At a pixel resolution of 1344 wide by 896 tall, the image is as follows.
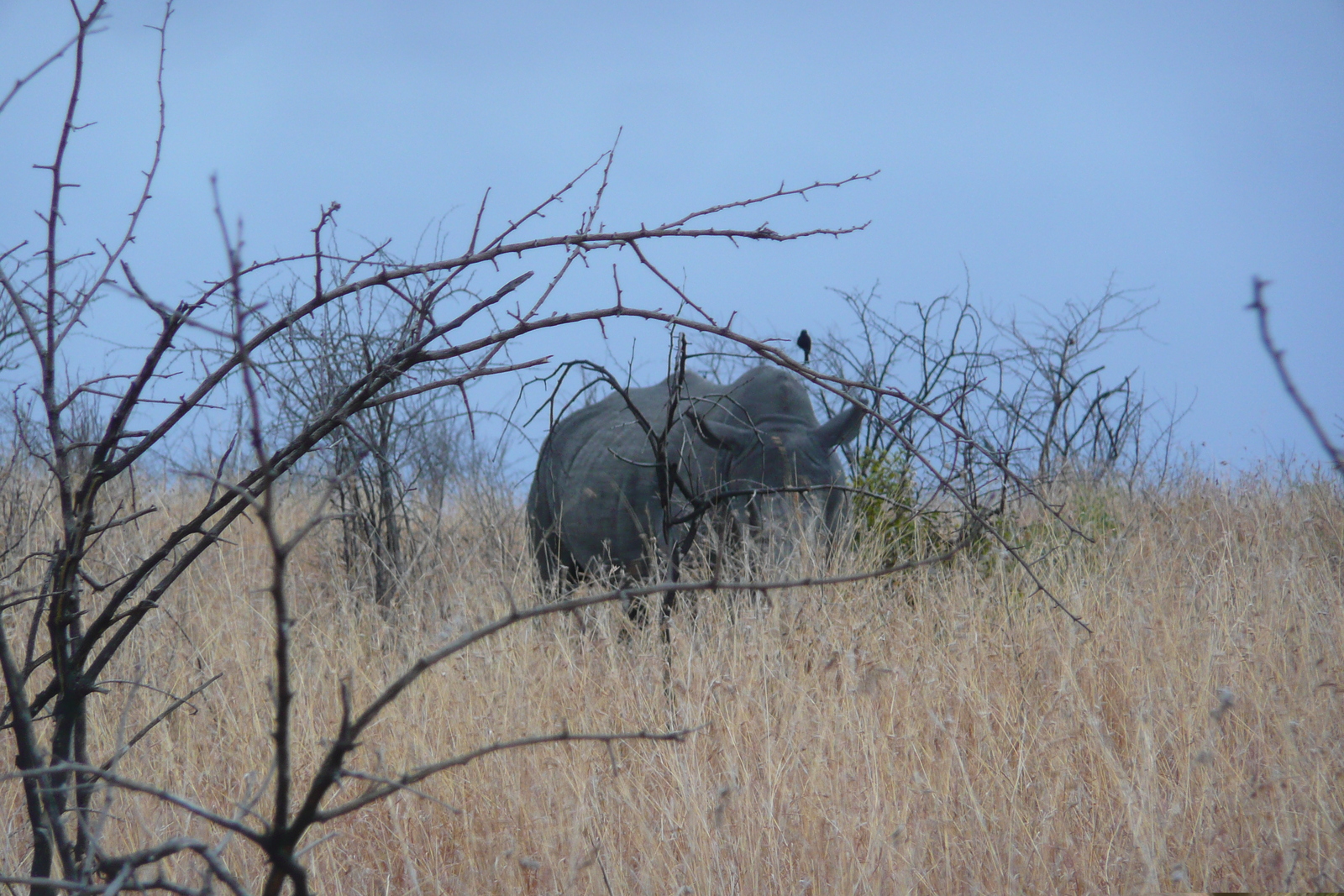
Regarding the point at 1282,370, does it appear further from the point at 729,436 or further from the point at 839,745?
the point at 729,436

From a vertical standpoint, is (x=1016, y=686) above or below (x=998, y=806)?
above

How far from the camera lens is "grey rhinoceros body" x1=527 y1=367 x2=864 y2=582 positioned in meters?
5.47

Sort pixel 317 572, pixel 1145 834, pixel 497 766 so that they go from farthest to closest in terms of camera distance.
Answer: pixel 317 572 → pixel 497 766 → pixel 1145 834

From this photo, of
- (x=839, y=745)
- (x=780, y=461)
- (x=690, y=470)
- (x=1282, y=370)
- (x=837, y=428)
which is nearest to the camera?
(x=1282, y=370)

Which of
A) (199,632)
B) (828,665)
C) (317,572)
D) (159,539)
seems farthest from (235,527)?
(828,665)

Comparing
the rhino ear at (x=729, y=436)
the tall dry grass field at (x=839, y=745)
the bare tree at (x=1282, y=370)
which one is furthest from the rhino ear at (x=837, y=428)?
the bare tree at (x=1282, y=370)

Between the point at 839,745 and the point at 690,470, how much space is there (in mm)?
2256

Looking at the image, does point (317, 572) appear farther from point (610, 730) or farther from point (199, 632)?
point (610, 730)

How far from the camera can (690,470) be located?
541cm

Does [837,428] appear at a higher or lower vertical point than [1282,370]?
higher

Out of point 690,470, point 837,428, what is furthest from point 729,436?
point 837,428

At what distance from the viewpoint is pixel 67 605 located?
229cm

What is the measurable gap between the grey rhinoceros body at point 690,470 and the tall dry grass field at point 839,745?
1.91 feet

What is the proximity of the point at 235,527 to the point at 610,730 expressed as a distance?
269 inches
